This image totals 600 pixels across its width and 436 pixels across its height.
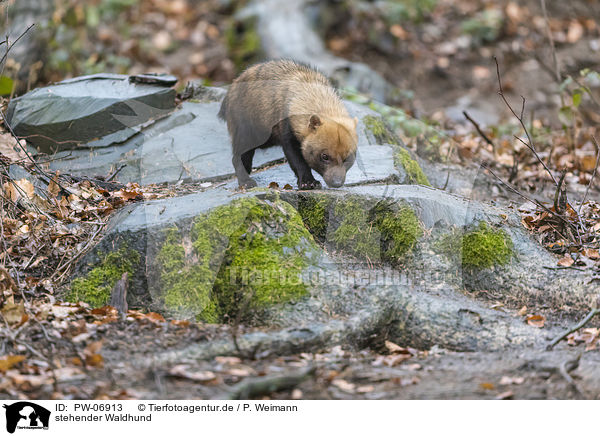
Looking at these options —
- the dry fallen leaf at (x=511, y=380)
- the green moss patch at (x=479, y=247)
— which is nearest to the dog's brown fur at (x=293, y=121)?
the green moss patch at (x=479, y=247)

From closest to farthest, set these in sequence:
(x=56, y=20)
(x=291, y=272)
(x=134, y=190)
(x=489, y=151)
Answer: (x=291, y=272) → (x=134, y=190) → (x=489, y=151) → (x=56, y=20)

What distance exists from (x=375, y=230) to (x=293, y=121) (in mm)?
1608

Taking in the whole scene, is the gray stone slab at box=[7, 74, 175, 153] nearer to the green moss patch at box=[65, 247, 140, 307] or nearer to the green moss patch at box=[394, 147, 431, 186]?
the green moss patch at box=[65, 247, 140, 307]

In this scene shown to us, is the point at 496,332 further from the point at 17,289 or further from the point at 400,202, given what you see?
the point at 17,289

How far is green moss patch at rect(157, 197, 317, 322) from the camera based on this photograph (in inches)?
202

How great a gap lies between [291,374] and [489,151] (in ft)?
21.0

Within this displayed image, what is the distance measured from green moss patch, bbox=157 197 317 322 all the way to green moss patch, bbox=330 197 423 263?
531 millimetres

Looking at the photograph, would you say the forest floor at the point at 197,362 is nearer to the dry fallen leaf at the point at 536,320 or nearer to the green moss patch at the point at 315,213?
the dry fallen leaf at the point at 536,320

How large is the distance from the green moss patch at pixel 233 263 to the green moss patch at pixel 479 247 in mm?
1334

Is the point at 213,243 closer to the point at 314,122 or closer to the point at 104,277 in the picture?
the point at 104,277

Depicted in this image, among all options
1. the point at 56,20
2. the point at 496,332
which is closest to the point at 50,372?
the point at 496,332

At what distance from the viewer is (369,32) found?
1509 centimetres

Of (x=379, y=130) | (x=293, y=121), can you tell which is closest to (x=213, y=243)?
(x=293, y=121)

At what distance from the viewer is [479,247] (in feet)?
18.9
